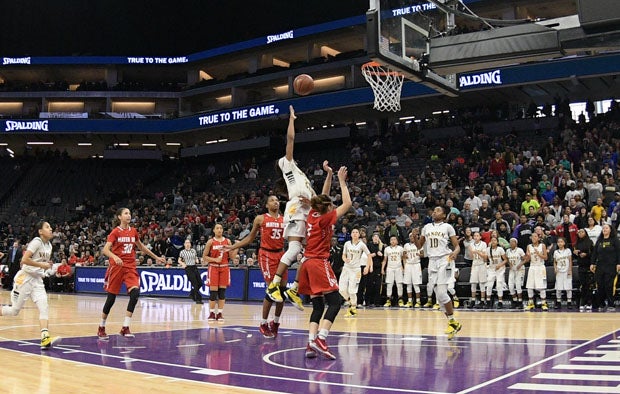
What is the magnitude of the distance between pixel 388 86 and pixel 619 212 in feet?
25.2

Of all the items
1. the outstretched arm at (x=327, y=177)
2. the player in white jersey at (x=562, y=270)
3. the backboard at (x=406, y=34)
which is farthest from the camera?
the player in white jersey at (x=562, y=270)

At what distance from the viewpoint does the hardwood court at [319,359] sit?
6.67 m

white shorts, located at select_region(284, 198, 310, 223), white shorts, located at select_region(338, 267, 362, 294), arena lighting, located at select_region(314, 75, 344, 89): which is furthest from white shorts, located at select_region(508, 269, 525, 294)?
arena lighting, located at select_region(314, 75, 344, 89)

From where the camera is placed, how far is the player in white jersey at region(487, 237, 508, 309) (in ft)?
57.6

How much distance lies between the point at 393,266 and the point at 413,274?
665 millimetres

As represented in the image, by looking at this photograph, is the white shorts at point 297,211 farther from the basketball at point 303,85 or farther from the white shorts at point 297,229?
the basketball at point 303,85

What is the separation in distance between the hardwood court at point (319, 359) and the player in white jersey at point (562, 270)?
2500mm

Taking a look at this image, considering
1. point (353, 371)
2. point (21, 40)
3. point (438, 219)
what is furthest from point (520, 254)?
point (21, 40)

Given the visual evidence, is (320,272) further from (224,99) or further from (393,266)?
(224,99)

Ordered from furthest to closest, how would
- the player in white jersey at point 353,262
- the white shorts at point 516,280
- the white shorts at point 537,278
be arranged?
the white shorts at point 516,280, the player in white jersey at point 353,262, the white shorts at point 537,278

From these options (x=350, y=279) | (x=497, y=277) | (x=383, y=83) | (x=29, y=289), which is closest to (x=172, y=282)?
(x=350, y=279)

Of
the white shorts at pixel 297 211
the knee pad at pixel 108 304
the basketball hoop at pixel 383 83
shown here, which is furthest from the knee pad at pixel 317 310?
the basketball hoop at pixel 383 83

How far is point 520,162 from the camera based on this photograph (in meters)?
23.9

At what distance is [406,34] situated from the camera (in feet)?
35.8
